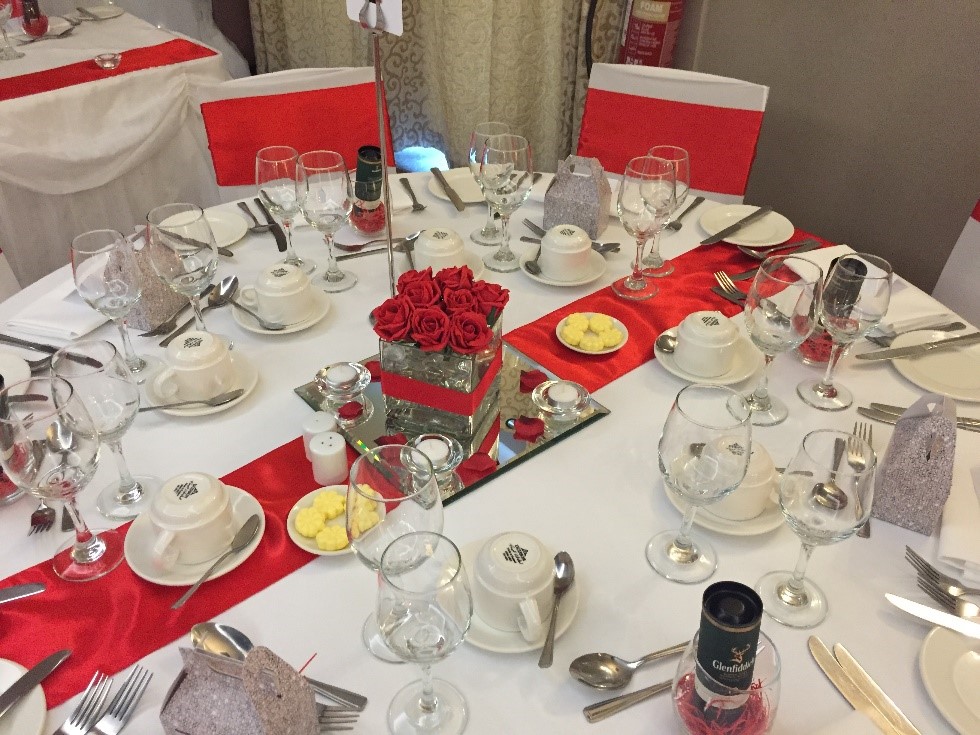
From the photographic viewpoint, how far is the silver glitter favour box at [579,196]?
1.60 metres

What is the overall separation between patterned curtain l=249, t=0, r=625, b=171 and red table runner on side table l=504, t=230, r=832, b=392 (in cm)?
159

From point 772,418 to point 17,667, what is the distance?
3.41ft

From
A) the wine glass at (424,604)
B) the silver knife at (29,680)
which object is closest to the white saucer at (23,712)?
the silver knife at (29,680)

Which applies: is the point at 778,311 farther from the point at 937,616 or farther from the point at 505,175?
the point at 505,175

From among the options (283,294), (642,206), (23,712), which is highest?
(642,206)

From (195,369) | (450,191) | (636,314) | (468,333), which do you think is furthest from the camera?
(450,191)

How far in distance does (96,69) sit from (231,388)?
5.30 ft

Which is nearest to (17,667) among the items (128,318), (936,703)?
(128,318)

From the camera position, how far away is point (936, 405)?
102 centimetres

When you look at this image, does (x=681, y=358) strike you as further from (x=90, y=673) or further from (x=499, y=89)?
(x=499, y=89)

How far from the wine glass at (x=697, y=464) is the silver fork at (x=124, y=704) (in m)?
0.59

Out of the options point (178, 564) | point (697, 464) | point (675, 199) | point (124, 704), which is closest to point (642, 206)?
point (675, 199)

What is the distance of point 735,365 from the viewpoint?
1326 mm

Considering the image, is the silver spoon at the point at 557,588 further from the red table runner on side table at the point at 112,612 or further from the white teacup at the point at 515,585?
the red table runner on side table at the point at 112,612
